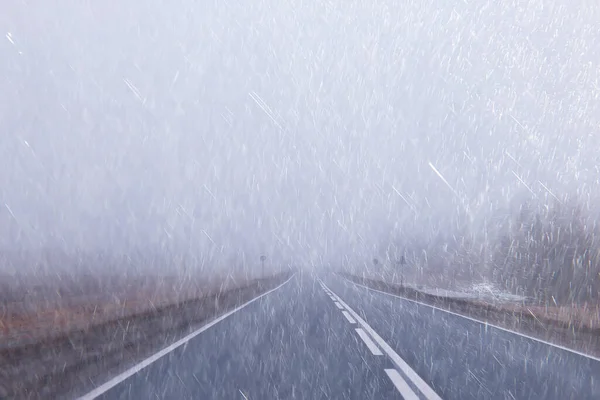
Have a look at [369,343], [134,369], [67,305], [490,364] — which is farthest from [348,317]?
[67,305]

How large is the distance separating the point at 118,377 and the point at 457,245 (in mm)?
89198

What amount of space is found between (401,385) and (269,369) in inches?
87.7

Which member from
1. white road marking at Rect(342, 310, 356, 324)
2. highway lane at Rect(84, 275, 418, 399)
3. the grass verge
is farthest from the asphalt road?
white road marking at Rect(342, 310, 356, 324)

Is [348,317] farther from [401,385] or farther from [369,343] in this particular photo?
[401,385]

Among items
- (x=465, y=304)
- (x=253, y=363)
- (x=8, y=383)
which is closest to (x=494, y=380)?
(x=253, y=363)

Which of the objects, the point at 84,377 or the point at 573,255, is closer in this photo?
the point at 84,377

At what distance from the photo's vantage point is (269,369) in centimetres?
876

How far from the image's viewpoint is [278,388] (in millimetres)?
7348

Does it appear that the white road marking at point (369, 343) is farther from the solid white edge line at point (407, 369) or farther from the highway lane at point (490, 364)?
the highway lane at point (490, 364)

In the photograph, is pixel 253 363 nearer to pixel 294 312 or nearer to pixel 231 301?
pixel 294 312

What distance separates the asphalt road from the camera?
23.4ft

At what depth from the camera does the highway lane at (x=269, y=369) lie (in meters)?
7.04

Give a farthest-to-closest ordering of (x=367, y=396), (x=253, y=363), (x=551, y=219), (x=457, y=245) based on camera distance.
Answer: (x=457, y=245) < (x=551, y=219) < (x=253, y=363) < (x=367, y=396)

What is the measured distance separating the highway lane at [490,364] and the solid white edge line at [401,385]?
1.18ft
